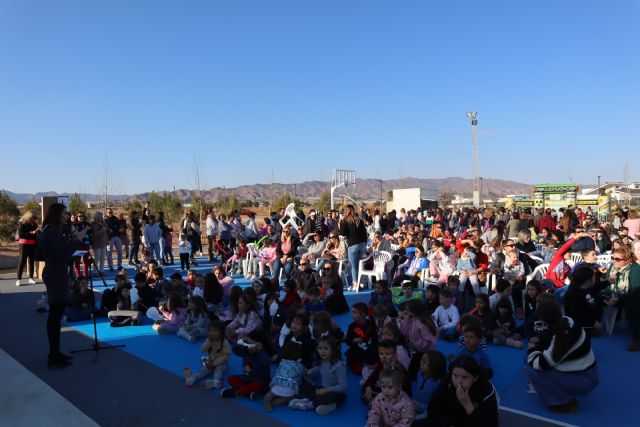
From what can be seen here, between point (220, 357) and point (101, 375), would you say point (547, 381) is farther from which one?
point (101, 375)

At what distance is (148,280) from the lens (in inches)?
327

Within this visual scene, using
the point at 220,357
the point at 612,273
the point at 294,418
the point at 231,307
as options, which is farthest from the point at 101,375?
the point at 612,273

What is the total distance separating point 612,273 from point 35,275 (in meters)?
11.7

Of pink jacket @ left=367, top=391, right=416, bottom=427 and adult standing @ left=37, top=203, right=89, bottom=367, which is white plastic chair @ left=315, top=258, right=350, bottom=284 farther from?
pink jacket @ left=367, top=391, right=416, bottom=427

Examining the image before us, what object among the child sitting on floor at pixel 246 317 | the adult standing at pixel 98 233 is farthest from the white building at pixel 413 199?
the child sitting on floor at pixel 246 317

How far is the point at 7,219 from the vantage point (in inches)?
771

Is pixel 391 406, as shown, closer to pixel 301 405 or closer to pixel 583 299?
pixel 301 405

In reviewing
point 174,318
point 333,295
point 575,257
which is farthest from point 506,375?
point 174,318

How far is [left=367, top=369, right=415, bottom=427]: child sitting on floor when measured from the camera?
333 cm

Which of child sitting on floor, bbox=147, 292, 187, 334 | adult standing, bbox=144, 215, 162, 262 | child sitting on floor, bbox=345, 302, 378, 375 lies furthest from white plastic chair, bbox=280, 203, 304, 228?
child sitting on floor, bbox=345, 302, 378, 375

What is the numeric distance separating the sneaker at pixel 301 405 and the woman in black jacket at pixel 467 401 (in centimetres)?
115

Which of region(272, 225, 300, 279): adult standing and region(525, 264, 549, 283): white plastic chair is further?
region(272, 225, 300, 279): adult standing

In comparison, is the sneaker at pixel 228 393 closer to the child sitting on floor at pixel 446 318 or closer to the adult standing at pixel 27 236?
the child sitting on floor at pixel 446 318

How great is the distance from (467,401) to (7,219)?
21525 mm
